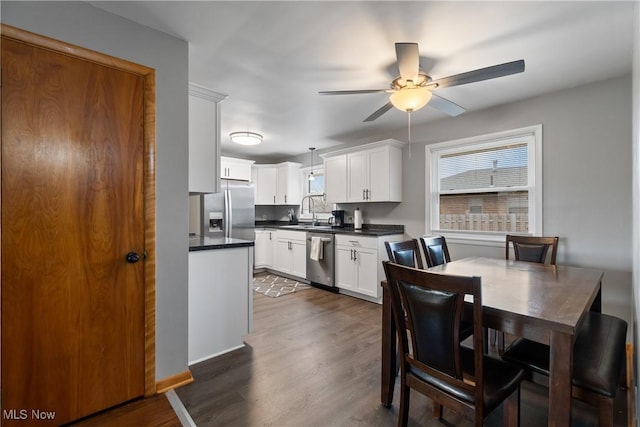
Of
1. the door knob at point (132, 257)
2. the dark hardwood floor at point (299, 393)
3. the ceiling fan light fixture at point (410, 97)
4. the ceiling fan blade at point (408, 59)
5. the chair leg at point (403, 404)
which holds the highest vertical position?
the ceiling fan blade at point (408, 59)

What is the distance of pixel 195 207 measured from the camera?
430 cm

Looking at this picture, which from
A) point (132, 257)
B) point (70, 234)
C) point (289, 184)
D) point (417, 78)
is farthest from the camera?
point (289, 184)

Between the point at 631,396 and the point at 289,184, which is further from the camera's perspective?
the point at 289,184

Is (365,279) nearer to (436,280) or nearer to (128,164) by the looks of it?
(436,280)

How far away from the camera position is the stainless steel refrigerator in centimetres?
436

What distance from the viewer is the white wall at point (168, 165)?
1830 mm

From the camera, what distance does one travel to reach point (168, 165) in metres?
1.99

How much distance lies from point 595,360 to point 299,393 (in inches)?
64.5

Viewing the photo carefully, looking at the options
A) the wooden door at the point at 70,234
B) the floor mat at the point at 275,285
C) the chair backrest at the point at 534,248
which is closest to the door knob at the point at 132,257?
the wooden door at the point at 70,234

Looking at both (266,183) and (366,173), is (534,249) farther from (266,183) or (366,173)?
(266,183)

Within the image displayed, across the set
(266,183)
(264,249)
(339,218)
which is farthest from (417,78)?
(266,183)

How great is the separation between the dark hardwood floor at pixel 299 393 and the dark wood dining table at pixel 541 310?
0.78 feet

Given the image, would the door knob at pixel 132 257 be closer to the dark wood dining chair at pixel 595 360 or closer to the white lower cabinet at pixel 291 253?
the dark wood dining chair at pixel 595 360

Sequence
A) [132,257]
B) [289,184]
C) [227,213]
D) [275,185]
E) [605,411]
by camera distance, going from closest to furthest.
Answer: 1. [605,411]
2. [132,257]
3. [227,213]
4. [289,184]
5. [275,185]
